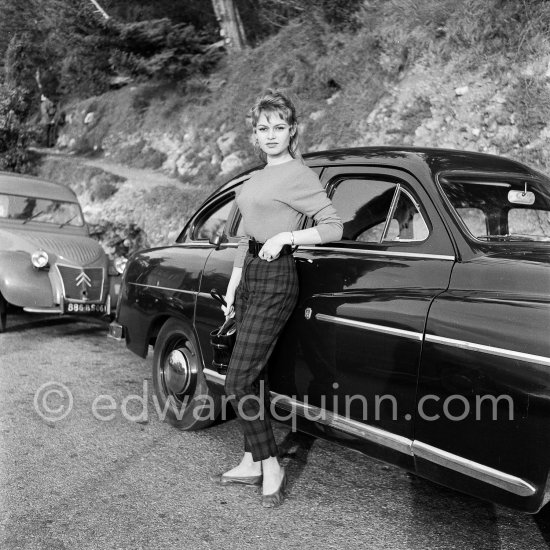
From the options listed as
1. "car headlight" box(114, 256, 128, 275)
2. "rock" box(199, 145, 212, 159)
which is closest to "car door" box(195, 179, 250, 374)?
"car headlight" box(114, 256, 128, 275)

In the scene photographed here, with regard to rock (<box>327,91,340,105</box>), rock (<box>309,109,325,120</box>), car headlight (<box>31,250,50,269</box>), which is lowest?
car headlight (<box>31,250,50,269</box>)

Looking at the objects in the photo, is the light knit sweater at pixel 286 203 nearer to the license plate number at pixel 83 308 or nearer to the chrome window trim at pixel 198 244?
the chrome window trim at pixel 198 244

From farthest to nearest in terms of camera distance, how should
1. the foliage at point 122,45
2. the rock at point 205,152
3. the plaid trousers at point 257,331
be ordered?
the foliage at point 122,45 → the rock at point 205,152 → the plaid trousers at point 257,331

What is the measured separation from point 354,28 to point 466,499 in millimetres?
11850

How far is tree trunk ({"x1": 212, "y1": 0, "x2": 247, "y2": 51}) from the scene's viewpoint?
1923 centimetres

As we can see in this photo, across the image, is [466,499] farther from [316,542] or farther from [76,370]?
[76,370]

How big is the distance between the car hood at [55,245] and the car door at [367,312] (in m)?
5.04

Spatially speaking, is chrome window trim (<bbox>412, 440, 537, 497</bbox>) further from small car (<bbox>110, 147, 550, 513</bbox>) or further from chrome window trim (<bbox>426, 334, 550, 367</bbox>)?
chrome window trim (<bbox>426, 334, 550, 367</bbox>)

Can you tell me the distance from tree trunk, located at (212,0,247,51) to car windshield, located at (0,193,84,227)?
11.6 m

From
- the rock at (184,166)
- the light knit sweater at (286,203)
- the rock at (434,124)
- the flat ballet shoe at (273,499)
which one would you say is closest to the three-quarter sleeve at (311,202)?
the light knit sweater at (286,203)

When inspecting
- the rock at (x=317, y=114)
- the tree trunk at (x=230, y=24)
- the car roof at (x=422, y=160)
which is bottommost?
the car roof at (x=422, y=160)

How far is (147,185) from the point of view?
1639 centimetres

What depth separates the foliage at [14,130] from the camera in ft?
64.8

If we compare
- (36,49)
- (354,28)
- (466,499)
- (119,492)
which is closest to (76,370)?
(119,492)
